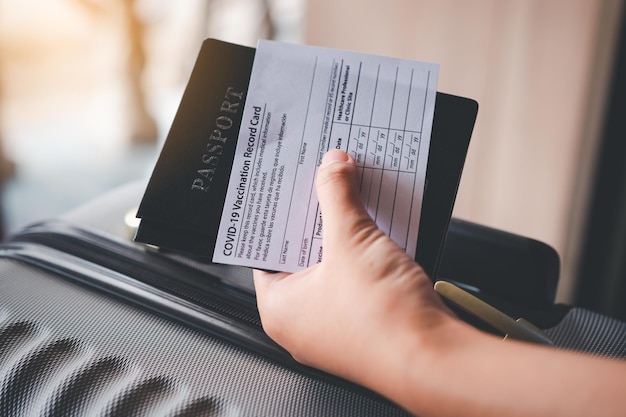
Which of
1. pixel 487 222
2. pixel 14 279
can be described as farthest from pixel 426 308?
pixel 487 222

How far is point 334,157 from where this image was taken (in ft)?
1.46

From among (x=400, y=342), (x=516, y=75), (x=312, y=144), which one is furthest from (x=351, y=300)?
(x=516, y=75)

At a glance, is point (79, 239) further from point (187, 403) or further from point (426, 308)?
point (426, 308)

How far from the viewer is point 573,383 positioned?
0.31 meters

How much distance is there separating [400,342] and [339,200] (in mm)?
122

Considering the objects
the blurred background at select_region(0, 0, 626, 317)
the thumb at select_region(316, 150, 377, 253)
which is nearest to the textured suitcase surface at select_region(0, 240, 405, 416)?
the thumb at select_region(316, 150, 377, 253)

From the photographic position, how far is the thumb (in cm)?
40

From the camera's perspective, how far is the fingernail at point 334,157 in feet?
1.45

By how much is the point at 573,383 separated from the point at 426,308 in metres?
0.10

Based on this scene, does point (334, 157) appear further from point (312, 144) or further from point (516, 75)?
point (516, 75)

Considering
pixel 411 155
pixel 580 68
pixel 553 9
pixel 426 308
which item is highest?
pixel 553 9

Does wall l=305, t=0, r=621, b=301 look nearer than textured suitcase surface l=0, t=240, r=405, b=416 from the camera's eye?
No

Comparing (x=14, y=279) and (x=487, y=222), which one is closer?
(x=14, y=279)

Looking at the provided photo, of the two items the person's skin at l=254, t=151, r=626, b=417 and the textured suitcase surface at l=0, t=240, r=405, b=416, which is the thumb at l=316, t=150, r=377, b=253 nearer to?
the person's skin at l=254, t=151, r=626, b=417
